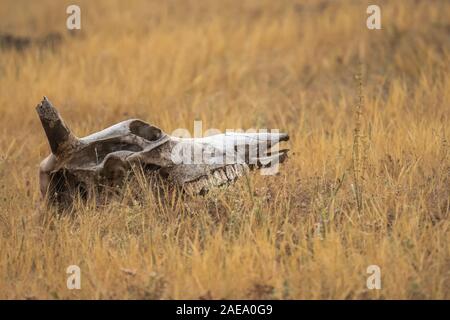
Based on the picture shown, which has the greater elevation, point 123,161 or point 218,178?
point 123,161

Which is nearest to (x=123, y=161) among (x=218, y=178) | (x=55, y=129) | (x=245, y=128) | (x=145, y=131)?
(x=145, y=131)

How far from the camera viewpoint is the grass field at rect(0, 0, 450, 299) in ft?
12.1

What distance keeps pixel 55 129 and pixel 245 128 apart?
222 centimetres

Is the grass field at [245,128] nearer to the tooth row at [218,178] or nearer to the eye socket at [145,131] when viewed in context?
the tooth row at [218,178]

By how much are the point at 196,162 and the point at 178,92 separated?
2.84 metres

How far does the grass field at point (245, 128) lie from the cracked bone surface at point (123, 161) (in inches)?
5.3

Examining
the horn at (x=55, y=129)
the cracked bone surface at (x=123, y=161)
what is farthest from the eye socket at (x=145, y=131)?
the horn at (x=55, y=129)

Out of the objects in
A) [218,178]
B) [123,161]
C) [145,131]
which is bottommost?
[218,178]

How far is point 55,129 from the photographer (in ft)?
14.1

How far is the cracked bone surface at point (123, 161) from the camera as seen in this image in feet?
14.4

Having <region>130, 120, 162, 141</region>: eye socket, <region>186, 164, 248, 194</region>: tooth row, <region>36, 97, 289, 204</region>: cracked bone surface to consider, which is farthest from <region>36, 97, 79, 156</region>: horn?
<region>186, 164, 248, 194</region>: tooth row

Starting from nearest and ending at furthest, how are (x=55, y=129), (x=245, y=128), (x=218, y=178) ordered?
(x=55, y=129) < (x=218, y=178) < (x=245, y=128)

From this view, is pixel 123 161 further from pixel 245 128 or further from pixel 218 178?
pixel 245 128
